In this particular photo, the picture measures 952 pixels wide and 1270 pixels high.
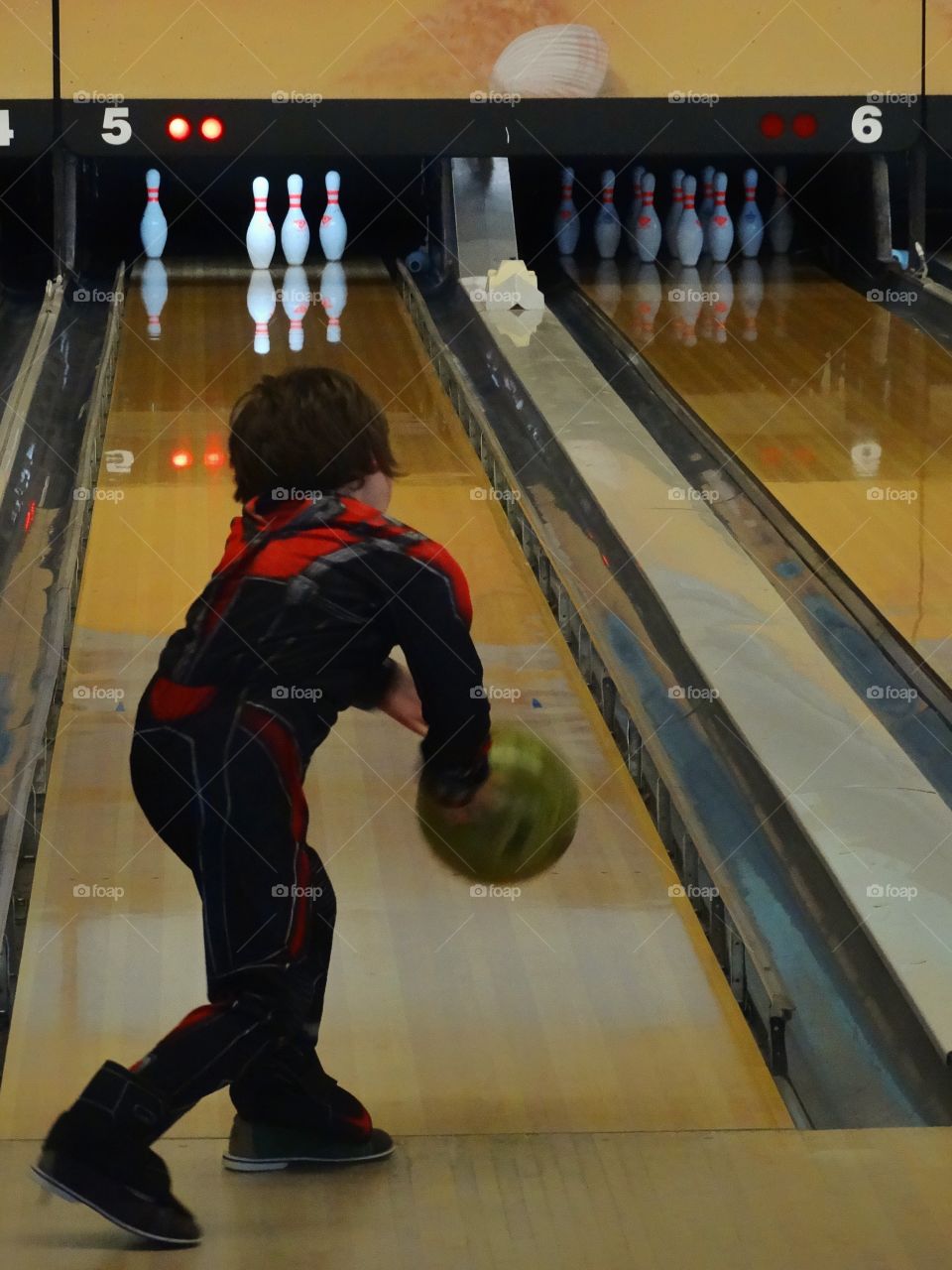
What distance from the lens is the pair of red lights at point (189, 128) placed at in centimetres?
539

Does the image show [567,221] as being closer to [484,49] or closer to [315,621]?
[484,49]

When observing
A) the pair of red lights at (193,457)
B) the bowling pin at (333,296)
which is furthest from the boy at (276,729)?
the bowling pin at (333,296)

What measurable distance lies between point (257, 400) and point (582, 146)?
3.97 meters

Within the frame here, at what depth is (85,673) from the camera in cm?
298

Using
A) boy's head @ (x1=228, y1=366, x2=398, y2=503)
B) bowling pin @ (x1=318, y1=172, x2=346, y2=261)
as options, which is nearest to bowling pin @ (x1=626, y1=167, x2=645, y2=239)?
bowling pin @ (x1=318, y1=172, x2=346, y2=261)

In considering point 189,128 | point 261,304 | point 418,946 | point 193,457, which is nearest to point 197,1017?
point 418,946

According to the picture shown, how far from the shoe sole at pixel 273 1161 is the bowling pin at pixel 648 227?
15.7 feet

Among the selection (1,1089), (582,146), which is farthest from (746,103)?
(1,1089)

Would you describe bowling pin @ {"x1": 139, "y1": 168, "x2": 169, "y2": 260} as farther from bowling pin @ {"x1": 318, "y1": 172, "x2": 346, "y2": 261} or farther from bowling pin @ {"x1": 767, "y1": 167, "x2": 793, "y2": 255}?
bowling pin @ {"x1": 767, "y1": 167, "x2": 793, "y2": 255}

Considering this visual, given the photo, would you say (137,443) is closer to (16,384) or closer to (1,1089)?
(16,384)

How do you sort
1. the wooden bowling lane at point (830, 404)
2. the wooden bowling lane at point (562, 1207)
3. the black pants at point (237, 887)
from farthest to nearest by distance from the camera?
1. the wooden bowling lane at point (830, 404)
2. the black pants at point (237, 887)
3. the wooden bowling lane at point (562, 1207)

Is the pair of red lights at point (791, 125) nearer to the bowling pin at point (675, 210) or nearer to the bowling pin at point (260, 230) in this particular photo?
the bowling pin at point (675, 210)

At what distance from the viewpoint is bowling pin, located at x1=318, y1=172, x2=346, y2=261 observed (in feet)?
19.3

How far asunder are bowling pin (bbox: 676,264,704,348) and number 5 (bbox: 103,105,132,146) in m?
1.93
